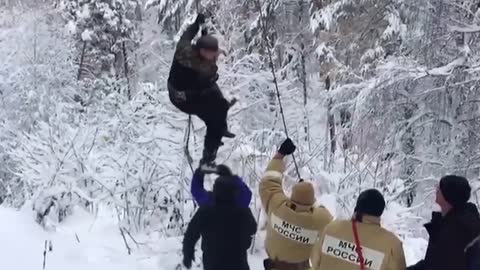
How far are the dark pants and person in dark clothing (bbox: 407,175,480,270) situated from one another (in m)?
2.04

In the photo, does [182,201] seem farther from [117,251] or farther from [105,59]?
[105,59]

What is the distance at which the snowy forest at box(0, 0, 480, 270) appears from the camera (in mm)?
8203

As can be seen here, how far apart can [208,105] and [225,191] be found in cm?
108

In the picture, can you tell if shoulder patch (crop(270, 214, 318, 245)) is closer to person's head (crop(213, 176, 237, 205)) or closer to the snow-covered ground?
person's head (crop(213, 176, 237, 205))

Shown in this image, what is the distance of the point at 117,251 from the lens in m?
7.45

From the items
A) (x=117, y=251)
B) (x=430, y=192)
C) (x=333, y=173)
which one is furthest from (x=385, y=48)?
(x=117, y=251)

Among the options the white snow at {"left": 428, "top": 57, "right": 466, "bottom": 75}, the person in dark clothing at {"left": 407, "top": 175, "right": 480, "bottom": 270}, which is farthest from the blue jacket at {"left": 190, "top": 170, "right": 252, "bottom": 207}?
the white snow at {"left": 428, "top": 57, "right": 466, "bottom": 75}

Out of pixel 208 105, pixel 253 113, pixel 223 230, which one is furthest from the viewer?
pixel 253 113

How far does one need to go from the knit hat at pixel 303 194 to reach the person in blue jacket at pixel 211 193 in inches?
12.4

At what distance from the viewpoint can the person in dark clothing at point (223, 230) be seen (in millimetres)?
4859

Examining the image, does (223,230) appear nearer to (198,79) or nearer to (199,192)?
(199,192)

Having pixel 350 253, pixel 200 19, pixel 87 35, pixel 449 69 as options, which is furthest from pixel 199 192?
pixel 87 35

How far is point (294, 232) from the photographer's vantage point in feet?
16.0

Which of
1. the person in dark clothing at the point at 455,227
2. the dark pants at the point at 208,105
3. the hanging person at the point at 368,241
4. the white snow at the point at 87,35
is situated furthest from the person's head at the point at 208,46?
the white snow at the point at 87,35
